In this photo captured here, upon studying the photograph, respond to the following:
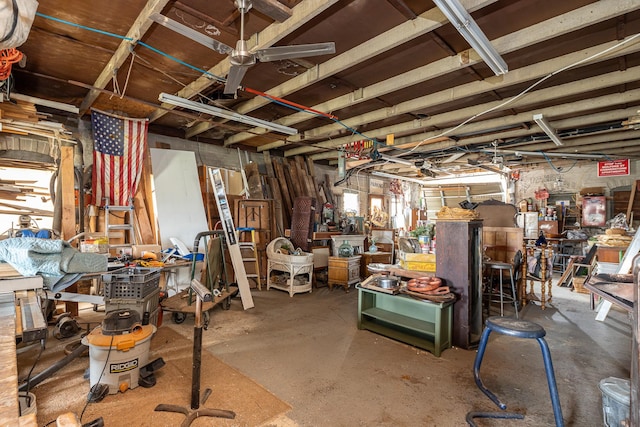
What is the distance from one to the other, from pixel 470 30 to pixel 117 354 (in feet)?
11.8

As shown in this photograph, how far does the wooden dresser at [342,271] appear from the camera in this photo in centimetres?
549

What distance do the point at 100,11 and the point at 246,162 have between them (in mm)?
4372

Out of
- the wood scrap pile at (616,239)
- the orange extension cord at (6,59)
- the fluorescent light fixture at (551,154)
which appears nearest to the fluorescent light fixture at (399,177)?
the fluorescent light fixture at (551,154)

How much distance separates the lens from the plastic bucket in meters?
1.66

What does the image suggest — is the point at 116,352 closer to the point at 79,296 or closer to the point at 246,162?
the point at 79,296

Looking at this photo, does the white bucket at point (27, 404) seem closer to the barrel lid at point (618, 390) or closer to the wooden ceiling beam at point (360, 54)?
the barrel lid at point (618, 390)

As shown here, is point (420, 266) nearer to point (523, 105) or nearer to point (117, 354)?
point (523, 105)

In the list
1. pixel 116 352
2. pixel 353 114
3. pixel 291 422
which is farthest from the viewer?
pixel 353 114

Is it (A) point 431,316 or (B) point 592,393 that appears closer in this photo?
(B) point 592,393

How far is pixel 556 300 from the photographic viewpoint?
16.8ft

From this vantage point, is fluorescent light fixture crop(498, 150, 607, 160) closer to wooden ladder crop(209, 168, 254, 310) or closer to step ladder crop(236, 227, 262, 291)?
step ladder crop(236, 227, 262, 291)

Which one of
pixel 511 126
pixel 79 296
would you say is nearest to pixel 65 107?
pixel 79 296

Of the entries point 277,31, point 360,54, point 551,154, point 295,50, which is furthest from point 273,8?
point 551,154

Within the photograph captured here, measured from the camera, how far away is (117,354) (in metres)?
2.26
